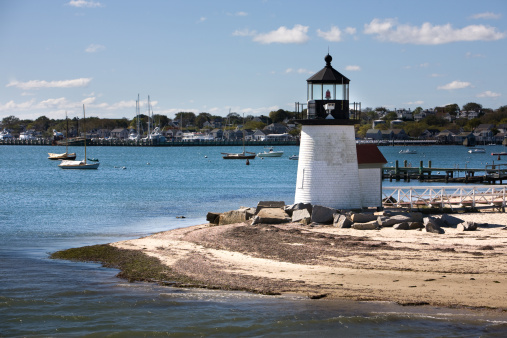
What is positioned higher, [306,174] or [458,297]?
[306,174]

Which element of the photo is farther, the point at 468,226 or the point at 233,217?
the point at 233,217

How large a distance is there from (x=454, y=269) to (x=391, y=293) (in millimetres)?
2312

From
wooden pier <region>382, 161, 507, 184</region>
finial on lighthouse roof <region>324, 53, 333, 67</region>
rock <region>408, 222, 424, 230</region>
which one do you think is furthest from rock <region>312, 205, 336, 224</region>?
wooden pier <region>382, 161, 507, 184</region>

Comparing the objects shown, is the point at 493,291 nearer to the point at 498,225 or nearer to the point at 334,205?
the point at 498,225

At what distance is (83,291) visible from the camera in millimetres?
15555

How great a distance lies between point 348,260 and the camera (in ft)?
56.1

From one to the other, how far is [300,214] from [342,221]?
5.82 feet

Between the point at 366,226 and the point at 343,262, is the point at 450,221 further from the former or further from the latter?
the point at 343,262

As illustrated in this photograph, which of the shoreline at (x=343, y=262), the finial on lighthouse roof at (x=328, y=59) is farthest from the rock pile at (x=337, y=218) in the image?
the finial on lighthouse roof at (x=328, y=59)

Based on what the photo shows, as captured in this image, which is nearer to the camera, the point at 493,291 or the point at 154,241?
the point at 493,291

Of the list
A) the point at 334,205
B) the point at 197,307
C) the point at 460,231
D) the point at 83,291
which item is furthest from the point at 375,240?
the point at 83,291

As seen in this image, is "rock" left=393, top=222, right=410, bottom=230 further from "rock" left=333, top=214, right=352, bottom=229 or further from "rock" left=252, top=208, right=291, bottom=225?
"rock" left=252, top=208, right=291, bottom=225

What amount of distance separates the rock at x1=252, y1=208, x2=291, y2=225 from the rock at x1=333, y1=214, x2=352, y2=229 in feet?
6.26

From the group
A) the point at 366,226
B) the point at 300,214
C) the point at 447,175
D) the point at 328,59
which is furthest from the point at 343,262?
the point at 447,175
